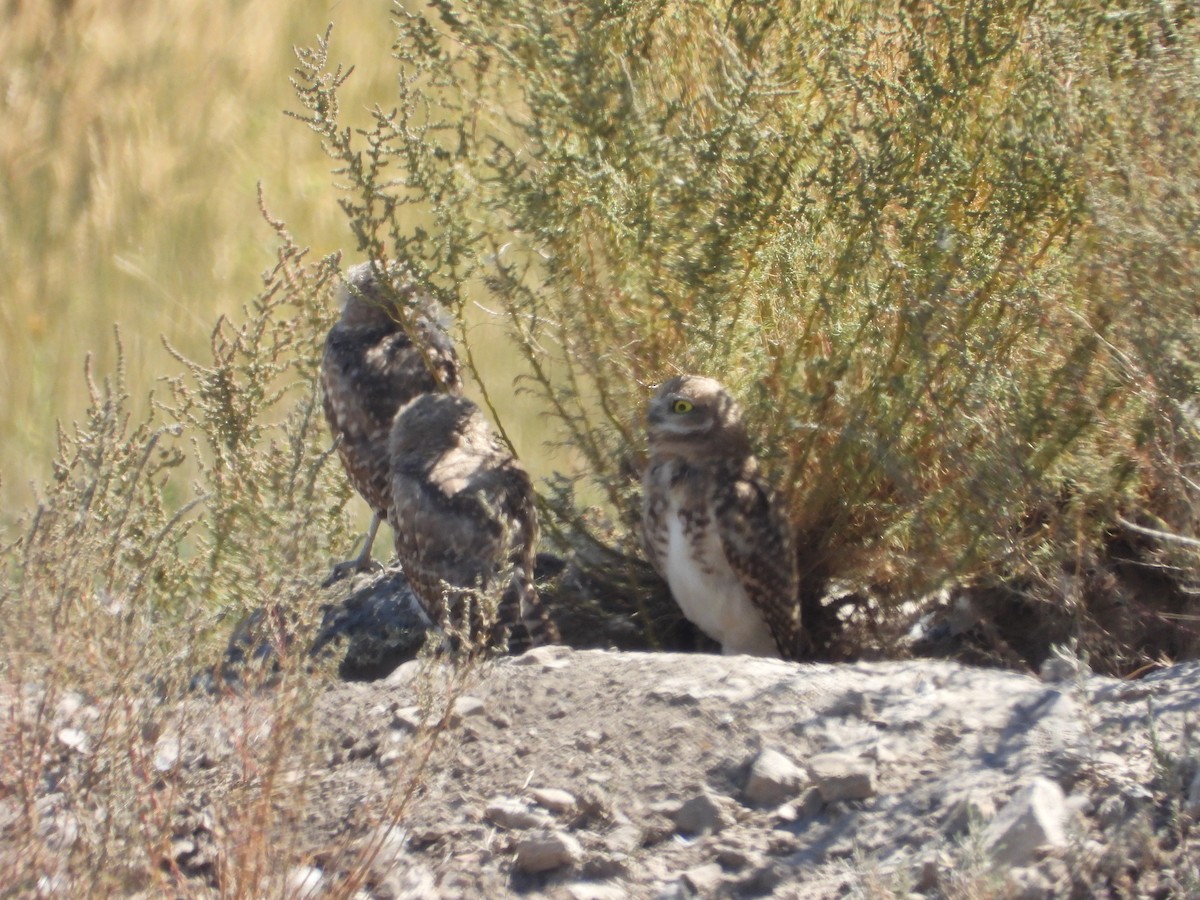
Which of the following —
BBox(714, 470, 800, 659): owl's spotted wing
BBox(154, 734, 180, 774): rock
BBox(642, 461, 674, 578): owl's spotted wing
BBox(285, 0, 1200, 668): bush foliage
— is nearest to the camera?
BBox(154, 734, 180, 774): rock

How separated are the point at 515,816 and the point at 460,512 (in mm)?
2156

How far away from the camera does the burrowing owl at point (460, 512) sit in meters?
5.42

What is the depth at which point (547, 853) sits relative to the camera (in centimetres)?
338

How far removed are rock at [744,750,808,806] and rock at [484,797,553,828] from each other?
1.53ft

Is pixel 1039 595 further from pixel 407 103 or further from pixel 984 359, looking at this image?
pixel 407 103

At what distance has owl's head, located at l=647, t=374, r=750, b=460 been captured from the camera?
5086 millimetres

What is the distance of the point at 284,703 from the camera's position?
3.18 m

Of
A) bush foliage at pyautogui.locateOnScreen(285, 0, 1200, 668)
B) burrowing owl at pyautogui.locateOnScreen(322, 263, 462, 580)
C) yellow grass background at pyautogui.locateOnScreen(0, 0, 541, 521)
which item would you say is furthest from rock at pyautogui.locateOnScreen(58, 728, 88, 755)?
yellow grass background at pyautogui.locateOnScreen(0, 0, 541, 521)

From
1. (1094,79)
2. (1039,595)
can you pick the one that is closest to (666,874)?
(1039,595)

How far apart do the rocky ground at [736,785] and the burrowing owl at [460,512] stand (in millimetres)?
1255

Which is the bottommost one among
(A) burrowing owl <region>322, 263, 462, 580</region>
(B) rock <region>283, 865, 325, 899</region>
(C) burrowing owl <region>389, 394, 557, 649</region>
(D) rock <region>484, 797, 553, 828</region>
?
(D) rock <region>484, 797, 553, 828</region>

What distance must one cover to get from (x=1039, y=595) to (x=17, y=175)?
8058 millimetres

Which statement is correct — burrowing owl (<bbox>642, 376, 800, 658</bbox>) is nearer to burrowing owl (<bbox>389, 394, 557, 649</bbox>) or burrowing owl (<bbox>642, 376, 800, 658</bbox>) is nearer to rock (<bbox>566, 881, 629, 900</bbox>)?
burrowing owl (<bbox>389, 394, 557, 649</bbox>)

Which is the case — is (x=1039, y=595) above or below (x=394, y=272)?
→ below
